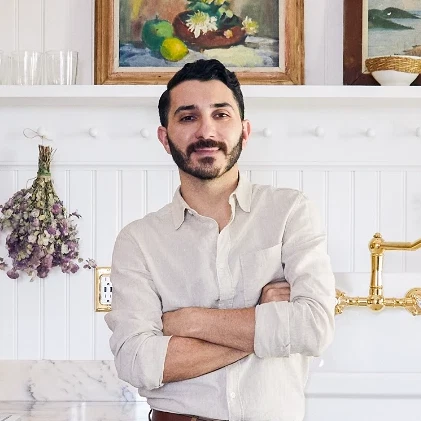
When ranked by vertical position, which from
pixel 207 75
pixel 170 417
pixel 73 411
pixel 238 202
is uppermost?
pixel 207 75

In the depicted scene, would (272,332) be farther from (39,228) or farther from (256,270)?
(39,228)

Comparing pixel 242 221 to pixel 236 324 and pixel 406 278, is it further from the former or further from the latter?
pixel 406 278

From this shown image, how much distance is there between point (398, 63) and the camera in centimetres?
206

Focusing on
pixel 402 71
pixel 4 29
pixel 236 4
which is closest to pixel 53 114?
pixel 4 29

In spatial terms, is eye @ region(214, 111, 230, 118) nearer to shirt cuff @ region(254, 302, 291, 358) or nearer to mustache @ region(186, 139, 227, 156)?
mustache @ region(186, 139, 227, 156)

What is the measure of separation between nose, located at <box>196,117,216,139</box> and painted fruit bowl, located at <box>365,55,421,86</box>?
2.17ft

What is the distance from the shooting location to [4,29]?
2.23 meters

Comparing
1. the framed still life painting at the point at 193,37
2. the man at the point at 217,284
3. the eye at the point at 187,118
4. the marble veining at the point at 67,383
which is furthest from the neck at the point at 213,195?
the marble veining at the point at 67,383

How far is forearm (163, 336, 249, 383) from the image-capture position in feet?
4.86

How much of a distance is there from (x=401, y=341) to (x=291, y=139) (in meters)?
0.59

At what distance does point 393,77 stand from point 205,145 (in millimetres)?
707

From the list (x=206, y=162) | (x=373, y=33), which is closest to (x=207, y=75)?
(x=206, y=162)

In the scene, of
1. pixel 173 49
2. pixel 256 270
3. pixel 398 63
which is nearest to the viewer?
pixel 256 270

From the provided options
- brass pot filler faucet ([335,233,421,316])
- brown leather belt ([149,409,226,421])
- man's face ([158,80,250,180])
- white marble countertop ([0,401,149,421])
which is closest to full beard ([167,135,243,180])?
man's face ([158,80,250,180])
